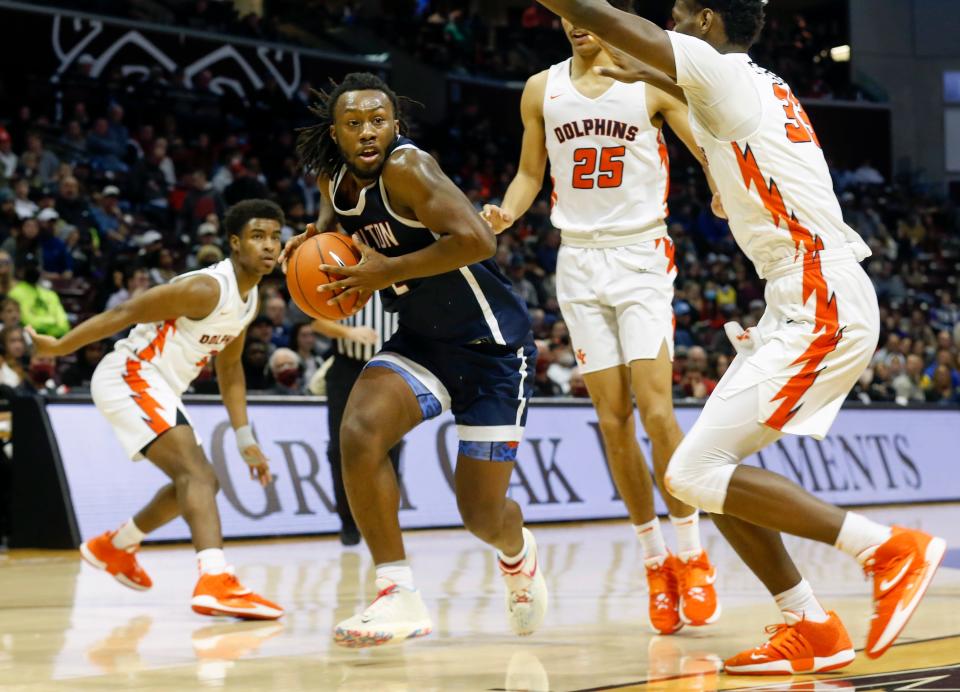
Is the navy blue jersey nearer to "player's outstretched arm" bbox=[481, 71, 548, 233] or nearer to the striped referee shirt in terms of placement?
"player's outstretched arm" bbox=[481, 71, 548, 233]

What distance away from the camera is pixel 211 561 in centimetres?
578

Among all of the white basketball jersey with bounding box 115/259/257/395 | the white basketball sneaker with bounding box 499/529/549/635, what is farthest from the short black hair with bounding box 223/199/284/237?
the white basketball sneaker with bounding box 499/529/549/635

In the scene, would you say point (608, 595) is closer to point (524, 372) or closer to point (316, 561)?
point (524, 372)

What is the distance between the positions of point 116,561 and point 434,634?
201cm

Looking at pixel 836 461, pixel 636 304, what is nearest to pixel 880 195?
pixel 836 461

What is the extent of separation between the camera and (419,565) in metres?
7.94

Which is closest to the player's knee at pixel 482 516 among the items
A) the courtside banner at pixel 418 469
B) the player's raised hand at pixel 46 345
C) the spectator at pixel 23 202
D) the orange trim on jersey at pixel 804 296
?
the orange trim on jersey at pixel 804 296

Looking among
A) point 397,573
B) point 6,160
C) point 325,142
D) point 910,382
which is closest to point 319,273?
point 325,142

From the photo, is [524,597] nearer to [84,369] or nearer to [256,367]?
[256,367]

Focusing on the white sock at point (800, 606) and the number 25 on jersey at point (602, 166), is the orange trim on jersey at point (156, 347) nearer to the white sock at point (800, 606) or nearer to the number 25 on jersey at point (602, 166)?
the number 25 on jersey at point (602, 166)

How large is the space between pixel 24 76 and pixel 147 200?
2.99m

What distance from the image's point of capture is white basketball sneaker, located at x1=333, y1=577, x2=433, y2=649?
166 inches

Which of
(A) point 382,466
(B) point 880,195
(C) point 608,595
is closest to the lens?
(A) point 382,466

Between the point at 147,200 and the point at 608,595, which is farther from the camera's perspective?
the point at 147,200
